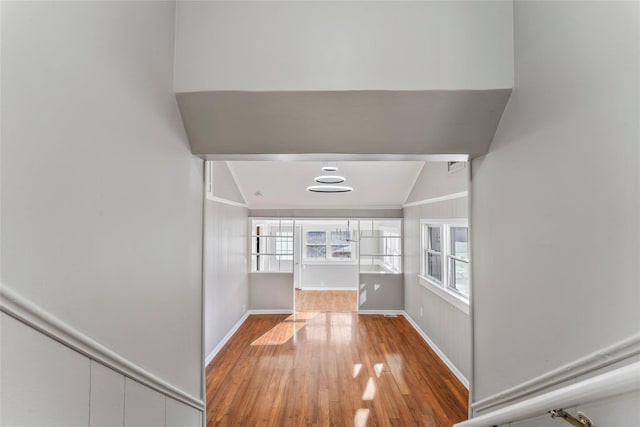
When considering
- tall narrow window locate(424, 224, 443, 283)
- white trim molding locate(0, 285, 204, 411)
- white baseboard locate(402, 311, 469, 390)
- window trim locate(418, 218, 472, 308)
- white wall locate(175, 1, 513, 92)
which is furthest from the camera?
tall narrow window locate(424, 224, 443, 283)

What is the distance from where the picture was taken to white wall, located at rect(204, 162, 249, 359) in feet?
14.2

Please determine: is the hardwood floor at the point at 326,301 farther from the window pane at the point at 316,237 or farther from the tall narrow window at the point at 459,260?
the tall narrow window at the point at 459,260

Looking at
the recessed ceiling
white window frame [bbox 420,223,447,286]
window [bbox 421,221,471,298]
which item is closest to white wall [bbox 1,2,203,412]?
window [bbox 421,221,471,298]

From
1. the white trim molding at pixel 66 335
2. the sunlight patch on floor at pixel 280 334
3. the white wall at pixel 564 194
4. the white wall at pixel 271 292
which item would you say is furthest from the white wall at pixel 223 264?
the white wall at pixel 564 194

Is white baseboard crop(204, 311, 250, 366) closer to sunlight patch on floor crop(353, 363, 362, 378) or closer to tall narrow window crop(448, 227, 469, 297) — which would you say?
sunlight patch on floor crop(353, 363, 362, 378)

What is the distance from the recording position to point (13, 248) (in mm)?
879

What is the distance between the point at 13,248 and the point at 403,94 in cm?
186

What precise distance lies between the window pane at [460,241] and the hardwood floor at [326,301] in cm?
328

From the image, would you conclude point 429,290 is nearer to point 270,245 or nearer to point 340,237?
point 270,245

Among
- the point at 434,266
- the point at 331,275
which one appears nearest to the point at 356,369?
the point at 434,266

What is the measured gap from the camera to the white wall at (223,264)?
4332 mm

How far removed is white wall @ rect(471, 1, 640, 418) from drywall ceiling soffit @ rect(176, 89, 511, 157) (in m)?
0.20

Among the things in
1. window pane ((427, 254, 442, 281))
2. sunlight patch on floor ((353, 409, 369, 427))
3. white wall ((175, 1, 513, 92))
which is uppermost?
white wall ((175, 1, 513, 92))

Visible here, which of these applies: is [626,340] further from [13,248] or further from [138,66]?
[138,66]
